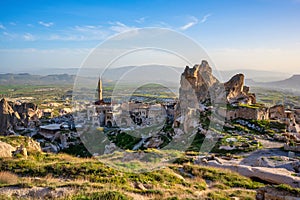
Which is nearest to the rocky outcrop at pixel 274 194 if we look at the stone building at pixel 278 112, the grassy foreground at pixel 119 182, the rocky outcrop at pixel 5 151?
the grassy foreground at pixel 119 182

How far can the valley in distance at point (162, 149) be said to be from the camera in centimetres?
833

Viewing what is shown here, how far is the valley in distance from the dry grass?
0.03 meters

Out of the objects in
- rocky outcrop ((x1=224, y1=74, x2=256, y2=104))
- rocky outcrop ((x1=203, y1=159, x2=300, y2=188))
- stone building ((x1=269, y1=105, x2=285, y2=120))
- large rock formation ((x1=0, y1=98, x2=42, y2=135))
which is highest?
rocky outcrop ((x1=224, y1=74, x2=256, y2=104))

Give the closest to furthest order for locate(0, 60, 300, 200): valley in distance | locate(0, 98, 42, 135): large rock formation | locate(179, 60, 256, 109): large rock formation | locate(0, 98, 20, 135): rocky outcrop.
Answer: locate(0, 60, 300, 200): valley in distance
locate(179, 60, 256, 109): large rock formation
locate(0, 98, 20, 135): rocky outcrop
locate(0, 98, 42, 135): large rock formation

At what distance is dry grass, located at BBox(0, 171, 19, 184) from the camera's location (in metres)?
8.40

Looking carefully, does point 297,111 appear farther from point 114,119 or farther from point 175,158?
point 175,158

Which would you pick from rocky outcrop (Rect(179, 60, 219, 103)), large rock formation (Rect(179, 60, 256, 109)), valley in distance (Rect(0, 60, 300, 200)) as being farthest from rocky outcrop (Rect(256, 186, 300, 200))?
rocky outcrop (Rect(179, 60, 219, 103))

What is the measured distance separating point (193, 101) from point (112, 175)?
2803 cm

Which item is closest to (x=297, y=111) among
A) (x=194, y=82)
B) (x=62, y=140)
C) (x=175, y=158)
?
(x=194, y=82)

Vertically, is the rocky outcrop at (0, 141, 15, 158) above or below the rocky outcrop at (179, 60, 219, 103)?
below

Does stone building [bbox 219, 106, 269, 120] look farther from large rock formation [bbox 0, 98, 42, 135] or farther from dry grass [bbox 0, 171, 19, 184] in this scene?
large rock formation [bbox 0, 98, 42, 135]

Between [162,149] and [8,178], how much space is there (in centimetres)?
1574

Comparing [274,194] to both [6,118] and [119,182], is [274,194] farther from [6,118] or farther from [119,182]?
[6,118]

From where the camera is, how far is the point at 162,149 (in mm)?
22750
